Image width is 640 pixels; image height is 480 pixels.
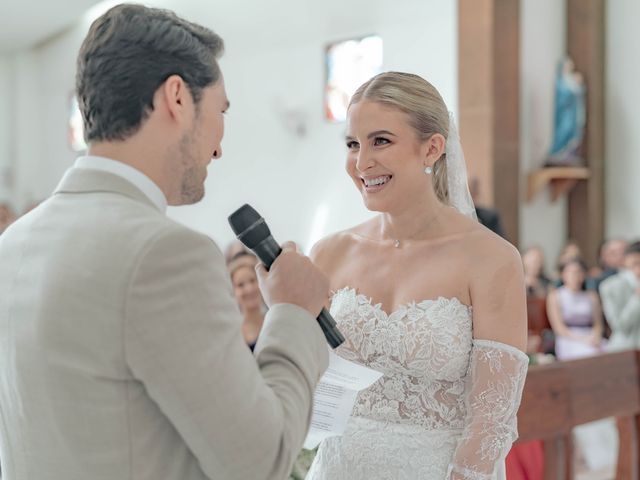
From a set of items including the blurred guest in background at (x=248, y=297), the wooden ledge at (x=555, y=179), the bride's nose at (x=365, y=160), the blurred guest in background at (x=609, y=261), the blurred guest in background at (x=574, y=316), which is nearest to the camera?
the bride's nose at (x=365, y=160)

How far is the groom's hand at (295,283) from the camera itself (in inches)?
63.3

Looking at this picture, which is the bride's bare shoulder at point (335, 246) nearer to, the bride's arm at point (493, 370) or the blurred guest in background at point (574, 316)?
the bride's arm at point (493, 370)

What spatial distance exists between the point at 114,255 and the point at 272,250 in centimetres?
36

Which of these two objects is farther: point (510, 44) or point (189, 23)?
point (510, 44)

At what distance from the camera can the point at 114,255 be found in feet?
4.51

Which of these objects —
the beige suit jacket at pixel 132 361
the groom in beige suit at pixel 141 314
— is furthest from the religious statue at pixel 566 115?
the beige suit jacket at pixel 132 361

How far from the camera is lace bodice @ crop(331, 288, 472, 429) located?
2408 mm

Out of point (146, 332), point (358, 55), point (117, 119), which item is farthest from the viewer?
point (358, 55)

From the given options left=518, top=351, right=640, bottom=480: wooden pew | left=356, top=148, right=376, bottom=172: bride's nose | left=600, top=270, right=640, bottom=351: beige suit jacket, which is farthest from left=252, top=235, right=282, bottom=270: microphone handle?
left=600, top=270, right=640, bottom=351: beige suit jacket

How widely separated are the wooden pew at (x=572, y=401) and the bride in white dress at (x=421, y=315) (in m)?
1.69

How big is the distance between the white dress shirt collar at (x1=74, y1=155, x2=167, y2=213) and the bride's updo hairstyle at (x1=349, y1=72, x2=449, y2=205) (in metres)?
1.07

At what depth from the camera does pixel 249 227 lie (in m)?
1.64

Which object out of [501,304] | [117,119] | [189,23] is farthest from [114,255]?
[501,304]

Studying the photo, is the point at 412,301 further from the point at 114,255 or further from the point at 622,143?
the point at 622,143
